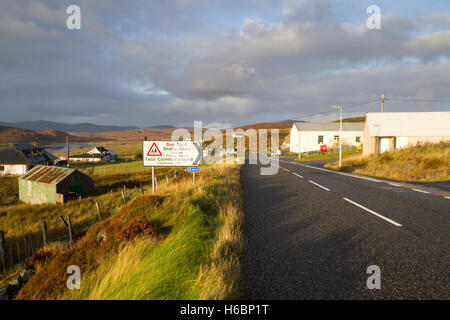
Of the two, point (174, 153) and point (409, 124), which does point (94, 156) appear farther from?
point (409, 124)

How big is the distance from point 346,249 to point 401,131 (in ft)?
116

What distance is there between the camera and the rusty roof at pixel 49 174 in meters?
26.9

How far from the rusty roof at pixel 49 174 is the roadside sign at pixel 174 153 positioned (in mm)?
22299

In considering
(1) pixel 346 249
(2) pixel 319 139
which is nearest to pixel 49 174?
(1) pixel 346 249

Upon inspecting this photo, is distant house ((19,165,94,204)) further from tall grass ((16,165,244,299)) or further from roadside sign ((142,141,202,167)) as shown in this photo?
tall grass ((16,165,244,299))

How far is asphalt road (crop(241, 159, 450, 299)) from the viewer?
3131 millimetres

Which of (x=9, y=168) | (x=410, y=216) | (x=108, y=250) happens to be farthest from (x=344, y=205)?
(x=9, y=168)

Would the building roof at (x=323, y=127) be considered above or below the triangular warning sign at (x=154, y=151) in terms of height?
above

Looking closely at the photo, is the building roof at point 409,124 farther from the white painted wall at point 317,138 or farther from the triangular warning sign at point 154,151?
the triangular warning sign at point 154,151

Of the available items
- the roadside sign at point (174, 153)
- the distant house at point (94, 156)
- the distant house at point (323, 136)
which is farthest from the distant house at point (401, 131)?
the distant house at point (94, 156)

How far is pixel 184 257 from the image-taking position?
3941 millimetres

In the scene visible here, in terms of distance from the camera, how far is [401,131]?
31.2 m

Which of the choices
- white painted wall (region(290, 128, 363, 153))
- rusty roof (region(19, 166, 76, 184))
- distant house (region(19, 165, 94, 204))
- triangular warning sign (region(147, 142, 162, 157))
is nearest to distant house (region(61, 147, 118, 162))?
distant house (region(19, 165, 94, 204))

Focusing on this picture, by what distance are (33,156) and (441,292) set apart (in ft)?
242
